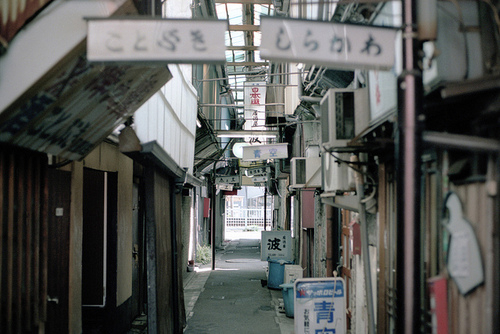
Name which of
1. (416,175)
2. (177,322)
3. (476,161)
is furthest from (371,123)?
(177,322)

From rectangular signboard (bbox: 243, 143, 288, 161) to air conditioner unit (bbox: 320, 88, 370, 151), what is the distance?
926 centimetres

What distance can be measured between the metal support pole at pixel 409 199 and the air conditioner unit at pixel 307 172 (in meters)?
8.65

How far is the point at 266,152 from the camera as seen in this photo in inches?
668

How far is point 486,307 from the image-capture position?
3803mm

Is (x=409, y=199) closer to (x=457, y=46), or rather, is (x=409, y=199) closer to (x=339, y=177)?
(x=457, y=46)

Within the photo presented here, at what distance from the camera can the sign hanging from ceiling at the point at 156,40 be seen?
425cm

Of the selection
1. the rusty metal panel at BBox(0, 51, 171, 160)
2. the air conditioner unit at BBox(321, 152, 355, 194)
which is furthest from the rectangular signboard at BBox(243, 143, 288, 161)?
the rusty metal panel at BBox(0, 51, 171, 160)

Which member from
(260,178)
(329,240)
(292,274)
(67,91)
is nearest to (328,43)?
(67,91)

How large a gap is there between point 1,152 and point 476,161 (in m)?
4.69

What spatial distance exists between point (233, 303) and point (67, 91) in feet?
38.1

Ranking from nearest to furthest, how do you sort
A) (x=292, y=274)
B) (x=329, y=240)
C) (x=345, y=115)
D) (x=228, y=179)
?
(x=345, y=115) < (x=329, y=240) < (x=292, y=274) < (x=228, y=179)

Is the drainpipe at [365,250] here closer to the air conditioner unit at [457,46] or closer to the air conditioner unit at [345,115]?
the air conditioner unit at [345,115]

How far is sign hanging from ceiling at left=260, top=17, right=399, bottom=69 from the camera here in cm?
416

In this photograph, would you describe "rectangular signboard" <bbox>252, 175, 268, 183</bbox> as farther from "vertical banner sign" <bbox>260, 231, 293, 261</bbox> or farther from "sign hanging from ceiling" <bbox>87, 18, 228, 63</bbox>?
"sign hanging from ceiling" <bbox>87, 18, 228, 63</bbox>
